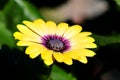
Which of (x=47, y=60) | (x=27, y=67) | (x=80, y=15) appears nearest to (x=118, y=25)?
(x=80, y=15)

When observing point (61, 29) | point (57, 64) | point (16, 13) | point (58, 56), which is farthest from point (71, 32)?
point (16, 13)

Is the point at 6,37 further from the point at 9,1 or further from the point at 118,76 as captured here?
the point at 118,76

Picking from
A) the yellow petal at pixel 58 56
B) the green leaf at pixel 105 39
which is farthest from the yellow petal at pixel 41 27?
the green leaf at pixel 105 39

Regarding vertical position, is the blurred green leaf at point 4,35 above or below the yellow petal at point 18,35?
below


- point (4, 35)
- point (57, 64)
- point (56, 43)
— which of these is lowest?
point (57, 64)

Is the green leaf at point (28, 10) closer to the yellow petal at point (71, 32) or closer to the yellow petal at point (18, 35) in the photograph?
the yellow petal at point (71, 32)

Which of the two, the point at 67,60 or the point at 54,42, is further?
the point at 54,42

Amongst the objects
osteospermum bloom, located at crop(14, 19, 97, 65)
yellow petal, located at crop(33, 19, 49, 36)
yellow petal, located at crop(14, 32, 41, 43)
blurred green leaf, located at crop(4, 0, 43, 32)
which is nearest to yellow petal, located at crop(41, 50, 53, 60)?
osteospermum bloom, located at crop(14, 19, 97, 65)

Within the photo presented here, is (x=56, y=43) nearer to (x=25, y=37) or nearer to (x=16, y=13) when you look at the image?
(x=25, y=37)
